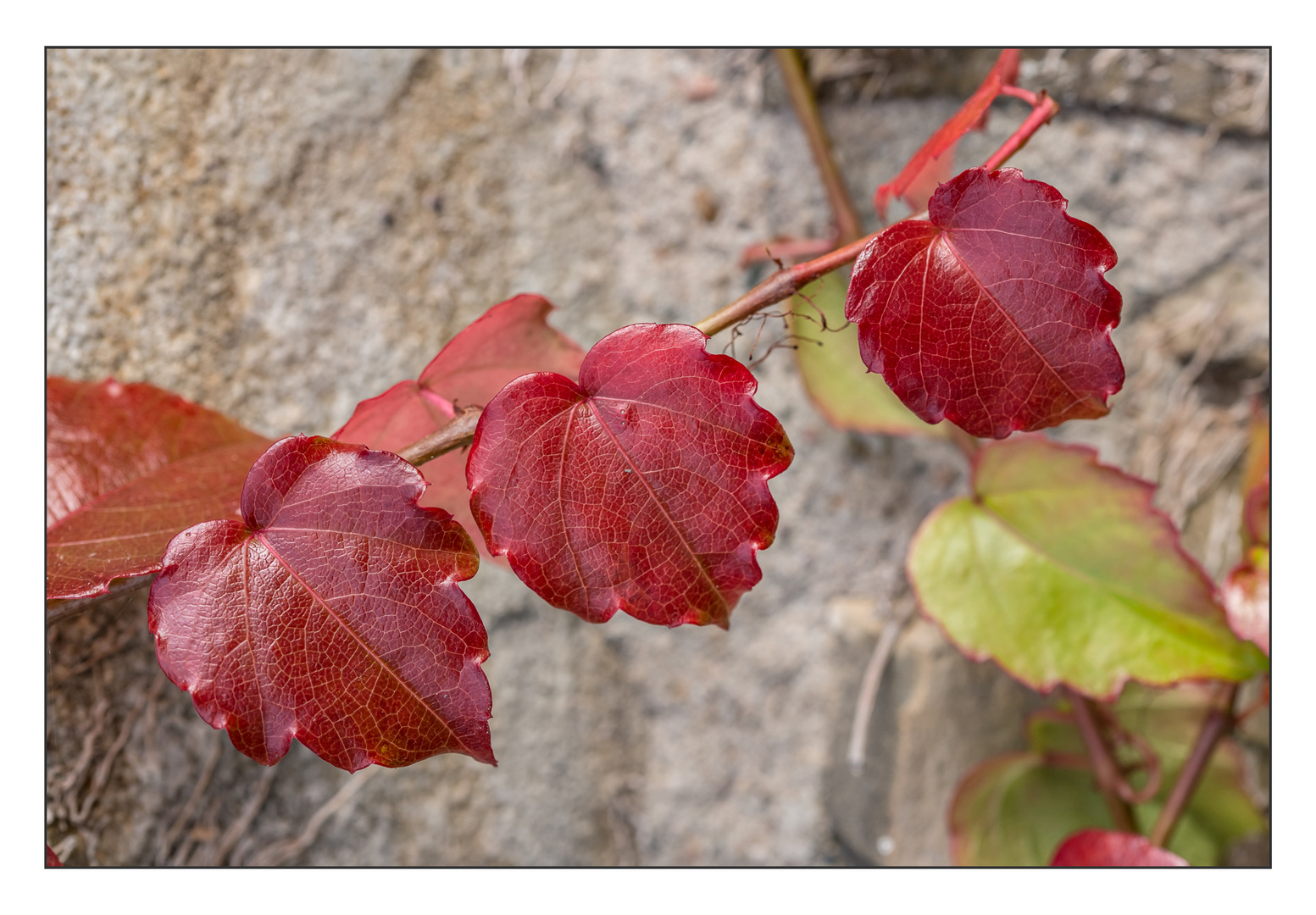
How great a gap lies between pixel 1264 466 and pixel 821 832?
565 millimetres

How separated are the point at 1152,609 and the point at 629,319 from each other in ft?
1.81

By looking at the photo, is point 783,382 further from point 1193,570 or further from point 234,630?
point 234,630

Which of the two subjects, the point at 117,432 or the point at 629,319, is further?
the point at 629,319

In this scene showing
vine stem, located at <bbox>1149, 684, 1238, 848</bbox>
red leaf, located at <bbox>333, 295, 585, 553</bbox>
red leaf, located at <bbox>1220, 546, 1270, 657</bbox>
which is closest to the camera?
red leaf, located at <bbox>333, 295, 585, 553</bbox>

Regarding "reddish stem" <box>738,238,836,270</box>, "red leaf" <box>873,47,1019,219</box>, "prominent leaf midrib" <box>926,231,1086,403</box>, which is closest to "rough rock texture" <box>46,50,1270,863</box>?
"reddish stem" <box>738,238,836,270</box>

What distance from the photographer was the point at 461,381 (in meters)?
0.47

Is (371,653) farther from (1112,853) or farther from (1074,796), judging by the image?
(1074,796)

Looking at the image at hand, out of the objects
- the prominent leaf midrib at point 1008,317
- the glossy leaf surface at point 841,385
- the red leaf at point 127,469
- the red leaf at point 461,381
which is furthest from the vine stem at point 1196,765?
the red leaf at point 127,469

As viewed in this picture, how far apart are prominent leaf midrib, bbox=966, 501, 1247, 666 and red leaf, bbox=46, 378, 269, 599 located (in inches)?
23.8

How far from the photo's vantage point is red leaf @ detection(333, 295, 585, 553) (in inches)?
17.3

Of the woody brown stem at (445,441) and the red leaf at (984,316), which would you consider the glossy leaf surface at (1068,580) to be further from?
the woody brown stem at (445,441)

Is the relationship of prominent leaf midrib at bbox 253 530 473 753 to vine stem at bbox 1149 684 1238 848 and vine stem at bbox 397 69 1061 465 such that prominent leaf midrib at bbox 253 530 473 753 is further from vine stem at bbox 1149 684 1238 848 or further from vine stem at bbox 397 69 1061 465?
vine stem at bbox 1149 684 1238 848

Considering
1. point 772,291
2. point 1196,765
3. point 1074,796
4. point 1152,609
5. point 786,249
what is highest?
point 772,291

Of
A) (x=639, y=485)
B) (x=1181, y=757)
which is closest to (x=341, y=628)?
(x=639, y=485)
